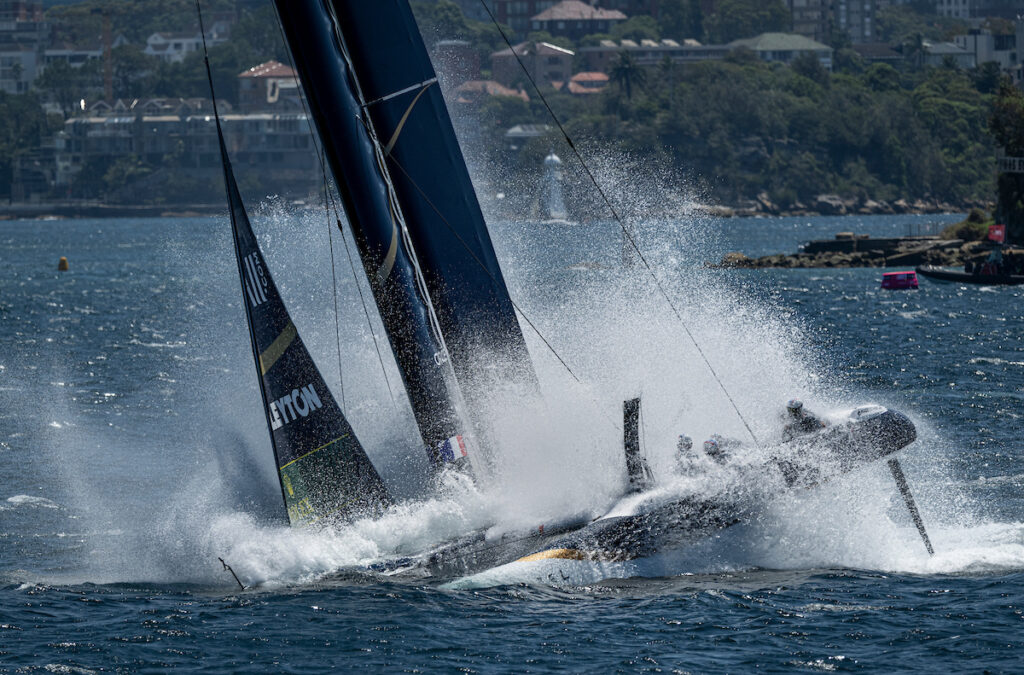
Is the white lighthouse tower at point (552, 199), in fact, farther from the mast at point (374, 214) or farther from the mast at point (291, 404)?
the mast at point (291, 404)

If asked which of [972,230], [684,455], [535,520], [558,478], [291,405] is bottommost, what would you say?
[535,520]

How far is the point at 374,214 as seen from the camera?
821 inches

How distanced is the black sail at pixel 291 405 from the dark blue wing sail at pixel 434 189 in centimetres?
239

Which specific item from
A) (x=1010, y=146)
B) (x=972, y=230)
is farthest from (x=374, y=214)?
(x=972, y=230)

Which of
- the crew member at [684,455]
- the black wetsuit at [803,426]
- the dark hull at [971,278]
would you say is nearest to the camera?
the crew member at [684,455]

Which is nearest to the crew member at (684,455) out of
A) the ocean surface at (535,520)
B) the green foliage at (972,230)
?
the ocean surface at (535,520)

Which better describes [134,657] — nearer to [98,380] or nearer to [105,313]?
[98,380]

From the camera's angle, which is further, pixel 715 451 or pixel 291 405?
pixel 715 451

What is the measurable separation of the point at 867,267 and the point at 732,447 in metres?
77.7

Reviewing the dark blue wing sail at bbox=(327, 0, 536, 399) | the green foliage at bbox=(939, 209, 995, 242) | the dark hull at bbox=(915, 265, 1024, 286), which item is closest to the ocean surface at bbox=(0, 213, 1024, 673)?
the dark blue wing sail at bbox=(327, 0, 536, 399)

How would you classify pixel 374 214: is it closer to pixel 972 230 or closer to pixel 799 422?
pixel 799 422

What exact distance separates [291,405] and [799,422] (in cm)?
688

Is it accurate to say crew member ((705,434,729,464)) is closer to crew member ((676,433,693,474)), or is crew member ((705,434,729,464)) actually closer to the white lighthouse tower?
crew member ((676,433,693,474))

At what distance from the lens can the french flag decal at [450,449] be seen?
71.1 ft
